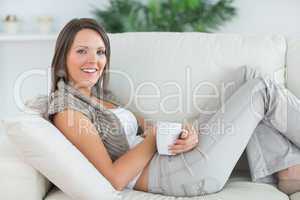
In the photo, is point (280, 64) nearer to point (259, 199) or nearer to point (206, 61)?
point (206, 61)

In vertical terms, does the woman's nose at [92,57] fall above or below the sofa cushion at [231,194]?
above

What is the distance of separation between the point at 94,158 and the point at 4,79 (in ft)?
6.45

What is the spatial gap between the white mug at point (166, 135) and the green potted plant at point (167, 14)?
150cm

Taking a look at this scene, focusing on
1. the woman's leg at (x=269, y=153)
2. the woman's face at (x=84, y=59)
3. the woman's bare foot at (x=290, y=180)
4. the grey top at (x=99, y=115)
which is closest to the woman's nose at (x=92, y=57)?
the woman's face at (x=84, y=59)

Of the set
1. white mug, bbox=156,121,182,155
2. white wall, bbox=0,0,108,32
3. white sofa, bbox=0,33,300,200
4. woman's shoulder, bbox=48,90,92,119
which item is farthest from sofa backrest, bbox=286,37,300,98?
white wall, bbox=0,0,108,32

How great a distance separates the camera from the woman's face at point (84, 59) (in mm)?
1943

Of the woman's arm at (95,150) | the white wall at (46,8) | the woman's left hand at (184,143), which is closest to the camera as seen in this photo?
the woman's arm at (95,150)

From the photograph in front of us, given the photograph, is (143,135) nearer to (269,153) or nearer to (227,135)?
(227,135)

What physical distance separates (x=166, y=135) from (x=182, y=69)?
1.48 feet

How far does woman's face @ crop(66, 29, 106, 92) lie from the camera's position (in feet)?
6.38

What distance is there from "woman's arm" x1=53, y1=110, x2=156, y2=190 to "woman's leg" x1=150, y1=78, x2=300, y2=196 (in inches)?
5.0

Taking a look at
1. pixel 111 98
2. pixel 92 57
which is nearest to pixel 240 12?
pixel 111 98

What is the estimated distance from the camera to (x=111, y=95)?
216cm

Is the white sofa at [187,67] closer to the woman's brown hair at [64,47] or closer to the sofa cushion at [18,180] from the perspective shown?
the woman's brown hair at [64,47]
